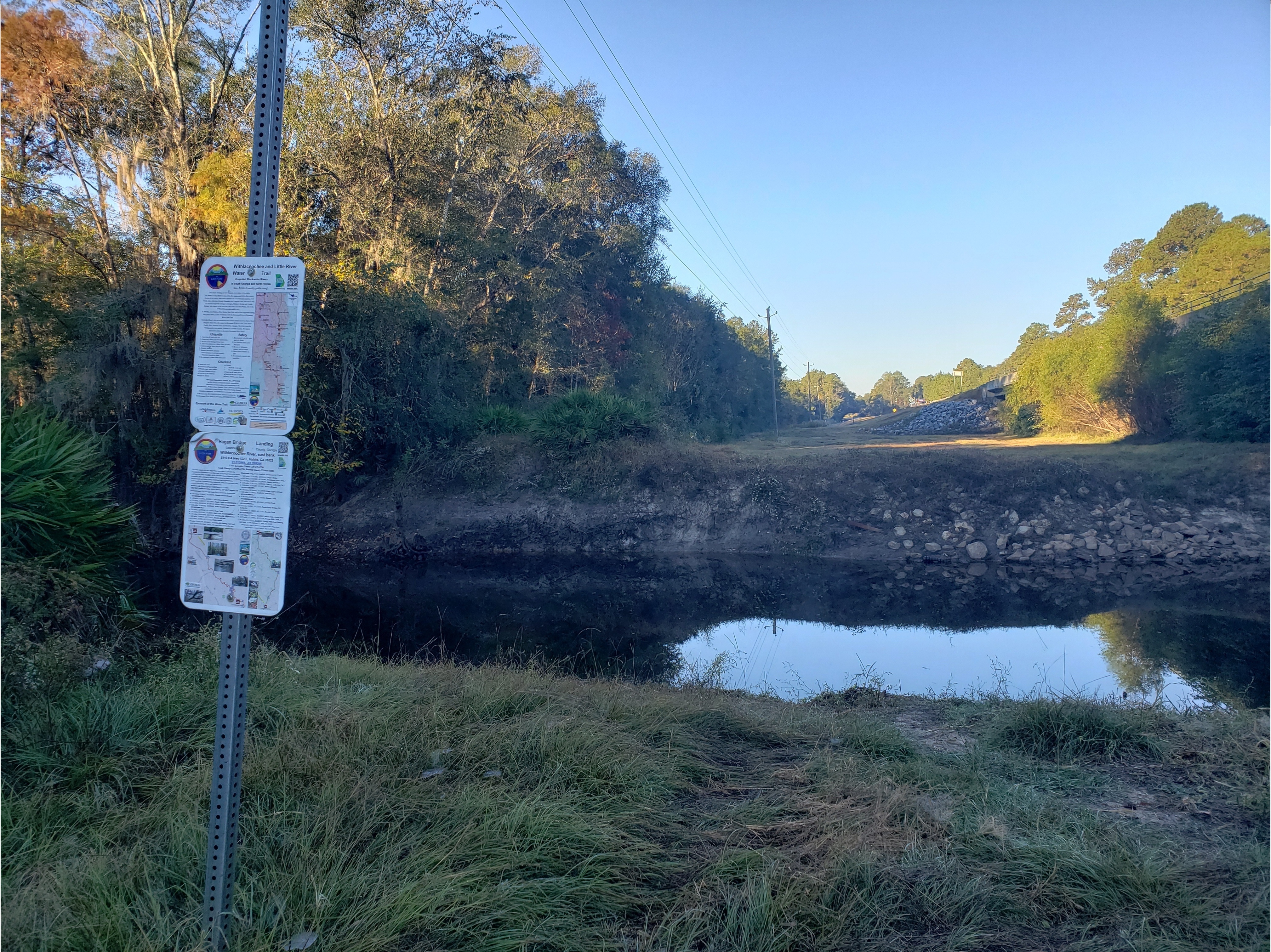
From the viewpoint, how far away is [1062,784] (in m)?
4.49

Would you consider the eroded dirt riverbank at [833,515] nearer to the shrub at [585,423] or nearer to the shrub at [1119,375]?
the shrub at [585,423]

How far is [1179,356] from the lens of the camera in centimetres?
2278

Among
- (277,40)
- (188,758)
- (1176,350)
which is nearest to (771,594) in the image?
(188,758)

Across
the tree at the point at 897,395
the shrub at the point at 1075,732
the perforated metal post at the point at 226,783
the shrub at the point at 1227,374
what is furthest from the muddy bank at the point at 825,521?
the tree at the point at 897,395

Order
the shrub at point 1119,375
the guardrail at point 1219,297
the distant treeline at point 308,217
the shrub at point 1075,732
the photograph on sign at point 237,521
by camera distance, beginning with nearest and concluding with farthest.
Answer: the photograph on sign at point 237,521, the shrub at point 1075,732, the distant treeline at point 308,217, the guardrail at point 1219,297, the shrub at point 1119,375

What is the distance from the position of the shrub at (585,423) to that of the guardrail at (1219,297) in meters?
17.4

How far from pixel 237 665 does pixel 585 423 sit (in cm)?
2027

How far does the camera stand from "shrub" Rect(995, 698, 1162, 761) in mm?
5113

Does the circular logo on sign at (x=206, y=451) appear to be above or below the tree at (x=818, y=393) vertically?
below

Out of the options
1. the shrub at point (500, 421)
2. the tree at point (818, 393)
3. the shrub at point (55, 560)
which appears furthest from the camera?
the tree at point (818, 393)

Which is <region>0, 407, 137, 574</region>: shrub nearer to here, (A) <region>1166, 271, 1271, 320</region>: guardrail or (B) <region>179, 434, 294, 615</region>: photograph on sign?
(B) <region>179, 434, 294, 615</region>: photograph on sign

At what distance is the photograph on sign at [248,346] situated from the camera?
2559mm

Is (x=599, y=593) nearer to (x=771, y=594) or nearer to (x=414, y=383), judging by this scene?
(x=771, y=594)

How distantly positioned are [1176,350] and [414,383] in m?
23.0
